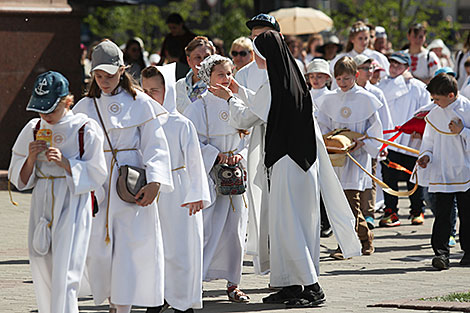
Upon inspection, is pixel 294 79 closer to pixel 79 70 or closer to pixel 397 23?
pixel 79 70

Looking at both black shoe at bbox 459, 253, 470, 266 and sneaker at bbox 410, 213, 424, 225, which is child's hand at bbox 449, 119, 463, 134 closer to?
black shoe at bbox 459, 253, 470, 266

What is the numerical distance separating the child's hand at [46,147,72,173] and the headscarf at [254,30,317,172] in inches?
90.6

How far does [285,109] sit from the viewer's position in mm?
8227

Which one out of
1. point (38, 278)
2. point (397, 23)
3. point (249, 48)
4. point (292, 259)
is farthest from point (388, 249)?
point (397, 23)

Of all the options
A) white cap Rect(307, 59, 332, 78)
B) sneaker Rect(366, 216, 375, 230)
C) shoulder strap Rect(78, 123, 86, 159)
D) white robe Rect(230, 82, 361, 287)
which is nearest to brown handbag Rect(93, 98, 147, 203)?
→ shoulder strap Rect(78, 123, 86, 159)

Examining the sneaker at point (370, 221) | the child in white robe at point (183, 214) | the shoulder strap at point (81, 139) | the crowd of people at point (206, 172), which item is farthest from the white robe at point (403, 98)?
the shoulder strap at point (81, 139)

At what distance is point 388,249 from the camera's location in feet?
37.4

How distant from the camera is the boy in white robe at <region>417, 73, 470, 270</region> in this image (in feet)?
33.0

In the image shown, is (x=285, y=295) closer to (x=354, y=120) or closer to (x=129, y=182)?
(x=129, y=182)

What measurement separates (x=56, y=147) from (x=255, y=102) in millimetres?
2347

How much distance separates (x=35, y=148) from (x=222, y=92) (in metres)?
2.52

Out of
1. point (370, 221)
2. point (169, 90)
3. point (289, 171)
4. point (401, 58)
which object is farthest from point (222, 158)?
point (401, 58)

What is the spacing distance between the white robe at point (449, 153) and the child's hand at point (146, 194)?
4061 millimetres

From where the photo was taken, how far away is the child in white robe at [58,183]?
6.29 metres
